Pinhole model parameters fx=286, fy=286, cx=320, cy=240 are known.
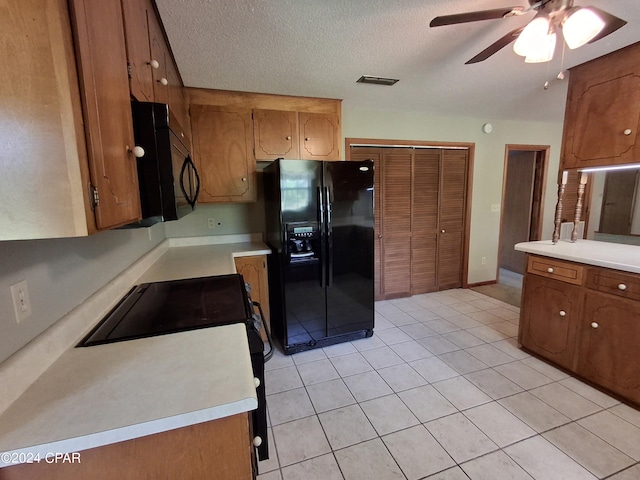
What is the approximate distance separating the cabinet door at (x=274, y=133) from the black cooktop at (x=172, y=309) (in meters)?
1.52

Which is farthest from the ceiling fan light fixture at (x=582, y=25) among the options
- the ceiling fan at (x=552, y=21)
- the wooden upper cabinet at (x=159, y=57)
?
the wooden upper cabinet at (x=159, y=57)

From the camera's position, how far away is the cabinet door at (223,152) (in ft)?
8.36

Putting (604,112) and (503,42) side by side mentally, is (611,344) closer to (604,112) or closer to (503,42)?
(604,112)

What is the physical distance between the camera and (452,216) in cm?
383

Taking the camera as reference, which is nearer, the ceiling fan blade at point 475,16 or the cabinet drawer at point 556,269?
the ceiling fan blade at point 475,16

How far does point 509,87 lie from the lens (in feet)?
8.54

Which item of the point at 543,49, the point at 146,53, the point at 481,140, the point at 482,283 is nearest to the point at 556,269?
the point at 543,49

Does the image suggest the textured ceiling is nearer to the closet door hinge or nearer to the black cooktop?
the closet door hinge

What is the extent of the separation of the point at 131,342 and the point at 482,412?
1991 millimetres

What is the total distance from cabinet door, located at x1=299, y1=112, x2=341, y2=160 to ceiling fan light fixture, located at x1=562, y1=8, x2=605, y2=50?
188 cm

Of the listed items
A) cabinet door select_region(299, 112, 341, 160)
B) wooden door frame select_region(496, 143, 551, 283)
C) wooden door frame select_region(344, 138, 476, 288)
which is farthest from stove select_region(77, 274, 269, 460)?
wooden door frame select_region(496, 143, 551, 283)

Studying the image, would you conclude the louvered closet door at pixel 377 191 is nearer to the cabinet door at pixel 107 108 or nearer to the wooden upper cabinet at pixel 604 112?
the wooden upper cabinet at pixel 604 112

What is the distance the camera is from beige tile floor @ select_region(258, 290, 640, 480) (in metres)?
1.45

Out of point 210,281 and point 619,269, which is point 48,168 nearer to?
point 210,281
